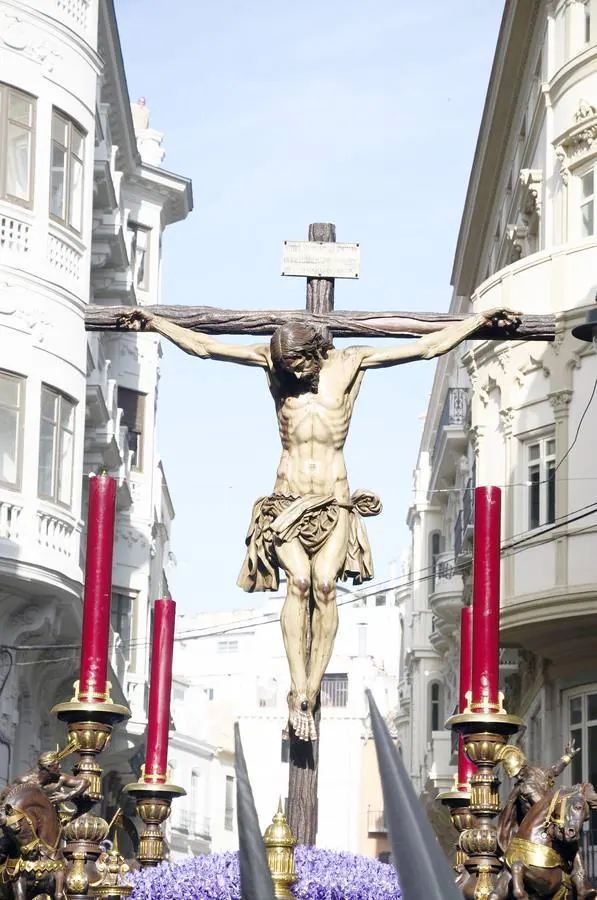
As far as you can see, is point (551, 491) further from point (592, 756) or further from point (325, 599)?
point (325, 599)

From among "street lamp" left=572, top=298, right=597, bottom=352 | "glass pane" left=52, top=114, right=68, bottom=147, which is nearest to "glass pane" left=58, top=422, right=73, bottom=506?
"glass pane" left=52, top=114, right=68, bottom=147

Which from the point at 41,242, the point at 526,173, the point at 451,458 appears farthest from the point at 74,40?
the point at 451,458

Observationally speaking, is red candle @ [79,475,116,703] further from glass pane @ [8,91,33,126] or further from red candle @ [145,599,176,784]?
glass pane @ [8,91,33,126]

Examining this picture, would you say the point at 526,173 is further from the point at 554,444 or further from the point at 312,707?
the point at 312,707

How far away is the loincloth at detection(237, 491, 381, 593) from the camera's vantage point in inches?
305

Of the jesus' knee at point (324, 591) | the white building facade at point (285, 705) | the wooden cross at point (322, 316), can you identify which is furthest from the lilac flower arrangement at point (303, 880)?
the white building facade at point (285, 705)

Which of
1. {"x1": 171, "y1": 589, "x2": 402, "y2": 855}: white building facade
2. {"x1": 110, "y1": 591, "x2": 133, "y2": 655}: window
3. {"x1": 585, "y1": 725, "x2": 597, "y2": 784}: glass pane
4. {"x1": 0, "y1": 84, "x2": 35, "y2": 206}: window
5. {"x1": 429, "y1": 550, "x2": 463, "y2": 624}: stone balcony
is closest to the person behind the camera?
{"x1": 0, "y1": 84, "x2": 35, "y2": 206}: window

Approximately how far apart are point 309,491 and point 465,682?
3.47 ft

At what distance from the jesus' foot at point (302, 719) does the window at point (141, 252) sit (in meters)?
34.1

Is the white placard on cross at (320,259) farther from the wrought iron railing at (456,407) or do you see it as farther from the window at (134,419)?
the wrought iron railing at (456,407)

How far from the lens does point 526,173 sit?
33188mm

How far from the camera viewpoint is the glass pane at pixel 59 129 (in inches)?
1055

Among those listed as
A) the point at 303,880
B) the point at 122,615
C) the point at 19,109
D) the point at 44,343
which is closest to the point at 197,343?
the point at 303,880

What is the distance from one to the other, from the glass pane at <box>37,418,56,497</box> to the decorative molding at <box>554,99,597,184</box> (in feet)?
32.8
